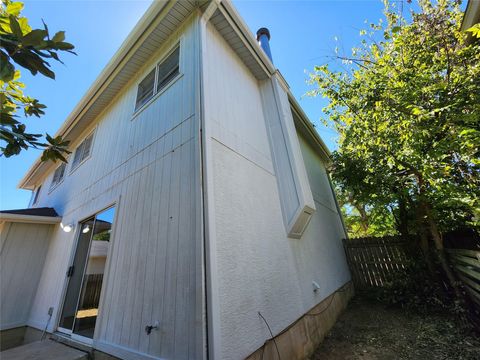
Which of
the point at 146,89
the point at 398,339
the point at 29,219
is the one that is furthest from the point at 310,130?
the point at 29,219

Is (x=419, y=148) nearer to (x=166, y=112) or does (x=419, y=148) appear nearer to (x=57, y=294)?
(x=166, y=112)

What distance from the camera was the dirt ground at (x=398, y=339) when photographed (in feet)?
9.70

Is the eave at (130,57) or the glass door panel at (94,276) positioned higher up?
the eave at (130,57)

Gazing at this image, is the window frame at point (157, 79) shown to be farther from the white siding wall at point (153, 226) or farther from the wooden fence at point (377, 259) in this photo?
the wooden fence at point (377, 259)

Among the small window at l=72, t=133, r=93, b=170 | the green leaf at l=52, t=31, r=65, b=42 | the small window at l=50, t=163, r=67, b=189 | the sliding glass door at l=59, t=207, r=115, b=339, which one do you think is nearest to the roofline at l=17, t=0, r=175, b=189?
the small window at l=72, t=133, r=93, b=170

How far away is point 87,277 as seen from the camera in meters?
3.79

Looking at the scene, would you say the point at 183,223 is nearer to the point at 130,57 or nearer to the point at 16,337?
the point at 130,57

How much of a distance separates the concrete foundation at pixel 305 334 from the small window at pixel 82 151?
20.6 ft

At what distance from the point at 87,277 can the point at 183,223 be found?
9.29 feet

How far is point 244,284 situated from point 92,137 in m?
6.23

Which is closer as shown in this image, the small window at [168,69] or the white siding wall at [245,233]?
the white siding wall at [245,233]

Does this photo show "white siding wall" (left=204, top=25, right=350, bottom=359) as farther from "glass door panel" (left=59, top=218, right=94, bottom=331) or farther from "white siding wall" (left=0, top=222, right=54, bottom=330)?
"white siding wall" (left=0, top=222, right=54, bottom=330)

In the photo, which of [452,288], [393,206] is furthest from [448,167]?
[452,288]

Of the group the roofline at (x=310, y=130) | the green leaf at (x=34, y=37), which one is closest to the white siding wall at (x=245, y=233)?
the roofline at (x=310, y=130)
